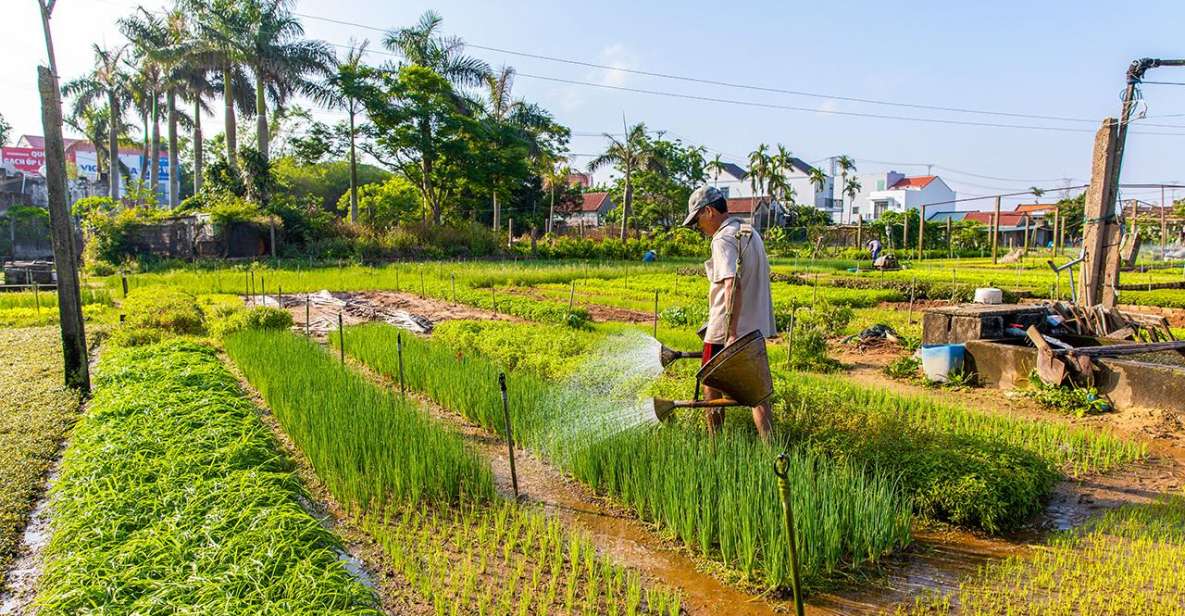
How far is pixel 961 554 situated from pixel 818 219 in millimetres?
39849

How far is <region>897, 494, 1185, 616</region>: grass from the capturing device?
9.52 feet

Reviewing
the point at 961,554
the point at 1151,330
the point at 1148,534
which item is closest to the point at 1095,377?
the point at 1151,330

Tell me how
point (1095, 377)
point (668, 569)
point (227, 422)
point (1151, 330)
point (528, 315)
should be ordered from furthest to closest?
point (528, 315) < point (1151, 330) < point (1095, 377) < point (227, 422) < point (668, 569)

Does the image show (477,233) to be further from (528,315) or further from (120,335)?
(120,335)

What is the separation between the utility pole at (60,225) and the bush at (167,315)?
9.76ft

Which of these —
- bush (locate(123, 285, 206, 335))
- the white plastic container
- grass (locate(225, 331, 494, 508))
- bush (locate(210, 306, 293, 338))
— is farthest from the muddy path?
the white plastic container

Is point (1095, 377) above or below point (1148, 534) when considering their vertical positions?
above

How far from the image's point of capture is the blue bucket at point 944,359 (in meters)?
6.95

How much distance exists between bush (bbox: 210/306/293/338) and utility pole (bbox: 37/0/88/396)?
104 inches

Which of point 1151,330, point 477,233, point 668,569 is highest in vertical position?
point 477,233

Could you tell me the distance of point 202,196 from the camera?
26969 mm

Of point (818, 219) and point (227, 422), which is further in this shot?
point (818, 219)

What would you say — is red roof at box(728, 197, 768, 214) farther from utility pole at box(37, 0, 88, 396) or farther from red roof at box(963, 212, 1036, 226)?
utility pole at box(37, 0, 88, 396)

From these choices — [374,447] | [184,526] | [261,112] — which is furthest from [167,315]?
[261,112]
